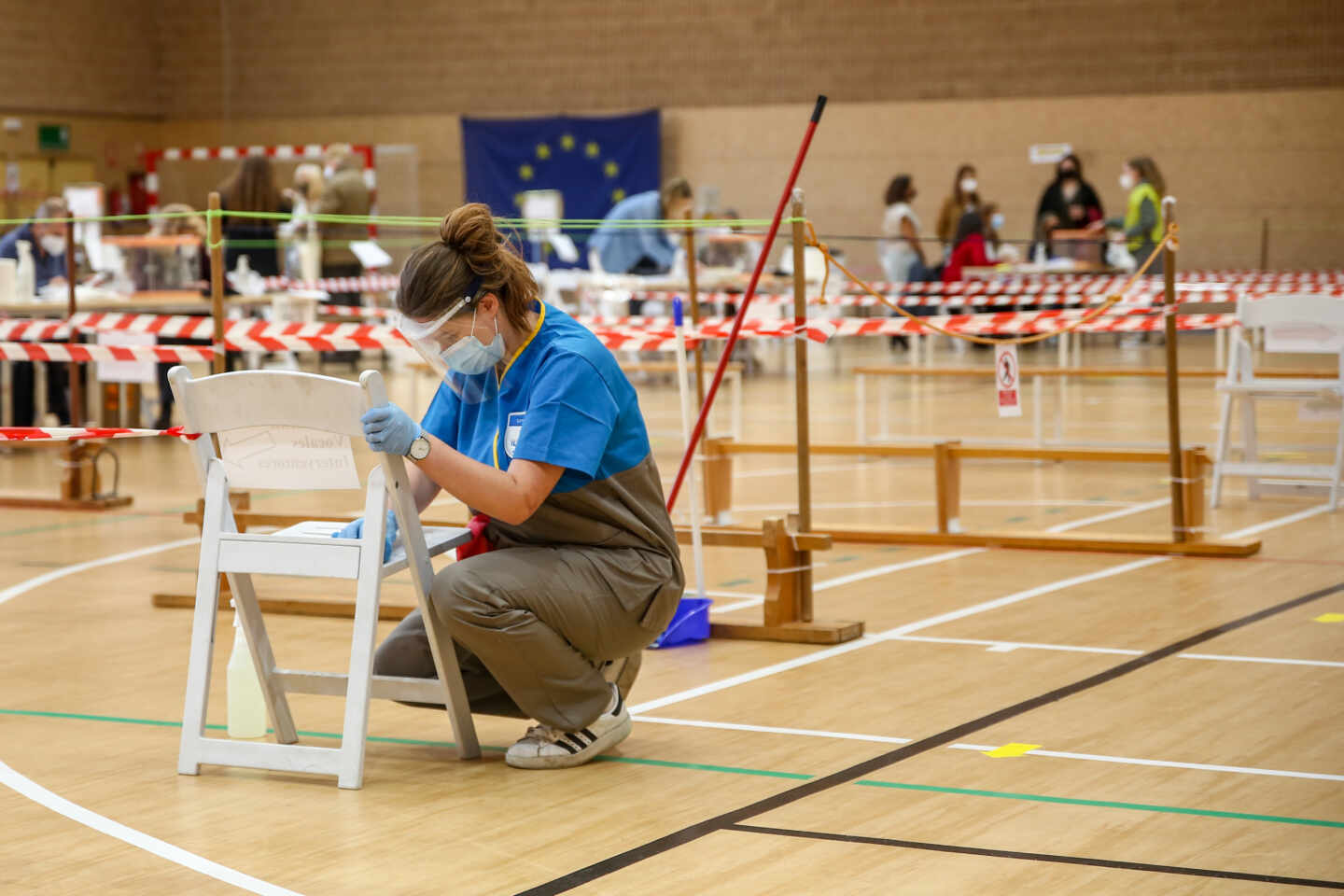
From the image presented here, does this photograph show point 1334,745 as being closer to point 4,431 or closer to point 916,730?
point 916,730

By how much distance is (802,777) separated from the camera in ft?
12.1

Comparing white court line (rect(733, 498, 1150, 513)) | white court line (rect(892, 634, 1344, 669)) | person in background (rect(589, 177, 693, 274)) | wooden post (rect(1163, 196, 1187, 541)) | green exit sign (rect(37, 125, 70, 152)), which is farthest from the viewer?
green exit sign (rect(37, 125, 70, 152))

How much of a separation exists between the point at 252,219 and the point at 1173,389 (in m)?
9.17

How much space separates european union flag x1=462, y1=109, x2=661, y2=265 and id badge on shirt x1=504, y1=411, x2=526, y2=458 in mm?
Result: 17728

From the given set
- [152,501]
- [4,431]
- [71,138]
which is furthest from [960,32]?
[4,431]

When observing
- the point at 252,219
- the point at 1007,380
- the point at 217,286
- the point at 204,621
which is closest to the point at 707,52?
the point at 252,219

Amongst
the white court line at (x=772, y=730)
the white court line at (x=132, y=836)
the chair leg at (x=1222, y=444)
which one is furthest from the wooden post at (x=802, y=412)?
the chair leg at (x=1222, y=444)

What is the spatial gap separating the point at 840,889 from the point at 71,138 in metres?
20.7

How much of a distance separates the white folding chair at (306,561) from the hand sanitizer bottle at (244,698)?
14 cm

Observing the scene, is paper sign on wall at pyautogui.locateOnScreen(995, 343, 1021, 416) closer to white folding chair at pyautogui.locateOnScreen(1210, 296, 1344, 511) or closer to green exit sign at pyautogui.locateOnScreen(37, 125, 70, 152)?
white folding chair at pyautogui.locateOnScreen(1210, 296, 1344, 511)

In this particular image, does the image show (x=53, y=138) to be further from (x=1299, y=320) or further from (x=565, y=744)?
(x=565, y=744)

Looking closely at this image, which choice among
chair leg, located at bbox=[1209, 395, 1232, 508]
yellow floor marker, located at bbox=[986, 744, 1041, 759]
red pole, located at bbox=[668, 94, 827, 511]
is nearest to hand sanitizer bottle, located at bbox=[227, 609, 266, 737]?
red pole, located at bbox=[668, 94, 827, 511]

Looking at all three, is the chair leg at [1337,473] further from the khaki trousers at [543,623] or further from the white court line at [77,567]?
the white court line at [77,567]

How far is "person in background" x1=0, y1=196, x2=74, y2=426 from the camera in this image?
1096 centimetres
